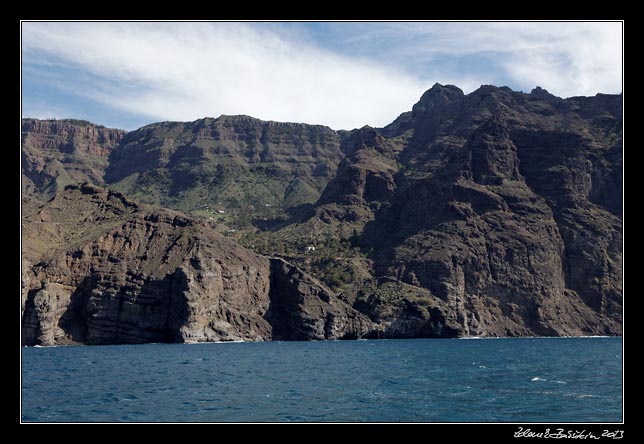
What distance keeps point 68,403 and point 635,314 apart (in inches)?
1984

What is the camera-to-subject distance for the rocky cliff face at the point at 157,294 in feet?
562

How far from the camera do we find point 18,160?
2400 cm

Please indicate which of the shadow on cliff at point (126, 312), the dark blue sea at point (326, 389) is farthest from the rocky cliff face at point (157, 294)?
the dark blue sea at point (326, 389)

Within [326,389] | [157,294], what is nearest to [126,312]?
[157,294]

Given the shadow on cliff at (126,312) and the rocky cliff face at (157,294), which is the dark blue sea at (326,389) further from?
the rocky cliff face at (157,294)

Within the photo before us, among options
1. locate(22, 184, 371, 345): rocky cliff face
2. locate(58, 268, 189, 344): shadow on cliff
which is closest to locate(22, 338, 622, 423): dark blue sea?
locate(58, 268, 189, 344): shadow on cliff

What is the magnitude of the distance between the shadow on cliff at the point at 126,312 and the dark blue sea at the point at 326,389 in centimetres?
5759

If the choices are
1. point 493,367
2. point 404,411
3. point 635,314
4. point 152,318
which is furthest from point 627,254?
point 152,318

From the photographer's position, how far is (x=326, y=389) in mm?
70750

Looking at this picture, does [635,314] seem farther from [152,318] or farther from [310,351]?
[152,318]

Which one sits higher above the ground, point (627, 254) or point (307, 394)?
point (627, 254)

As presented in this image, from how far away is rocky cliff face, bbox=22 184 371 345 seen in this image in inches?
6742

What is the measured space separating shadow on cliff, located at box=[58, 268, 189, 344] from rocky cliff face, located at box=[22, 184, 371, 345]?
9.8 inches

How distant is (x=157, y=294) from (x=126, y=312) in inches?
358
